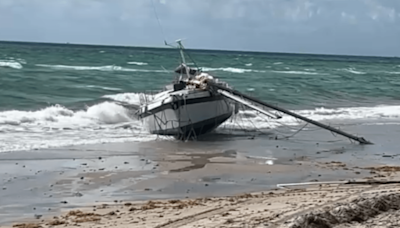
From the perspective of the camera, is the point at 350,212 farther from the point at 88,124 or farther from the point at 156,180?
the point at 88,124

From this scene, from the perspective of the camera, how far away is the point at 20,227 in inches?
299

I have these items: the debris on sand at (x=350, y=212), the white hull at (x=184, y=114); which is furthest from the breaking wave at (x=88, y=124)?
the debris on sand at (x=350, y=212)

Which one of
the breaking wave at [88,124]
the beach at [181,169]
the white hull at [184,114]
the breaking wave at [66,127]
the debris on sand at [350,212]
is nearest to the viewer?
the debris on sand at [350,212]

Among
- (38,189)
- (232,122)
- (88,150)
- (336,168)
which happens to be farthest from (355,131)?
(38,189)

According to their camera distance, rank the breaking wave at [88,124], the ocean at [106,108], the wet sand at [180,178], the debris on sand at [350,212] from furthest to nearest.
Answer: the ocean at [106,108] < the breaking wave at [88,124] < the wet sand at [180,178] < the debris on sand at [350,212]

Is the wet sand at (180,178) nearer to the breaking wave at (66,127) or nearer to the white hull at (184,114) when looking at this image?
the white hull at (184,114)

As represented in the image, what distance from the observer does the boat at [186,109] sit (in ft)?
52.8

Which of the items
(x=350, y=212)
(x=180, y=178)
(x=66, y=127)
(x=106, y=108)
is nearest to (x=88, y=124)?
(x=66, y=127)

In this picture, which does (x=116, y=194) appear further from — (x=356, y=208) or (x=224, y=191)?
(x=356, y=208)

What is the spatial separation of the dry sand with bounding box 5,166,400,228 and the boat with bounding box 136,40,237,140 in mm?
6614

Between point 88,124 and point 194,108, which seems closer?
point 194,108

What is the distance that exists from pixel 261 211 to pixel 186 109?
349 inches

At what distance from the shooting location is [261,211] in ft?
24.3

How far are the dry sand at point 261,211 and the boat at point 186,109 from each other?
21.7ft
